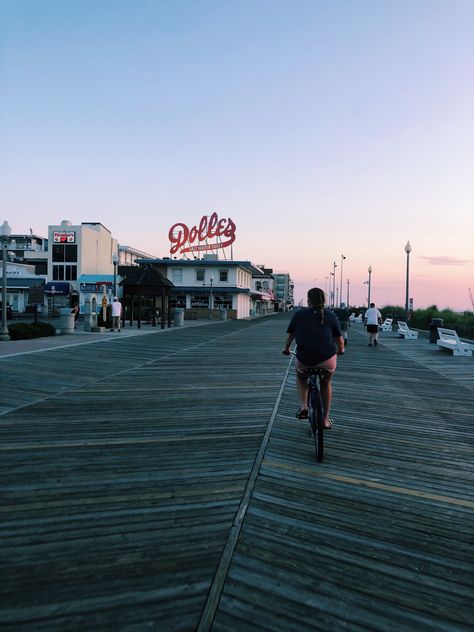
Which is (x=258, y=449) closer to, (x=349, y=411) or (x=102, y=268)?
(x=349, y=411)

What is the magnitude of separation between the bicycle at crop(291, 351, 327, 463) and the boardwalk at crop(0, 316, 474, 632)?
0.19 metres

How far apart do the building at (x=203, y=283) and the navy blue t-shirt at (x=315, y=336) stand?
52828 mm

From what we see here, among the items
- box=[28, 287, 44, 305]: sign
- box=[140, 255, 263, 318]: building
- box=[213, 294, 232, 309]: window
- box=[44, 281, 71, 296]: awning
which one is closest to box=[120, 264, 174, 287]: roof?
box=[28, 287, 44, 305]: sign

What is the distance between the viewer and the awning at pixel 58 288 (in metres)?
55.9

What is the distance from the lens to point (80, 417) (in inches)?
291

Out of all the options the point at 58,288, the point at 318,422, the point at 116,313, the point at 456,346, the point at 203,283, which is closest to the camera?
the point at 318,422

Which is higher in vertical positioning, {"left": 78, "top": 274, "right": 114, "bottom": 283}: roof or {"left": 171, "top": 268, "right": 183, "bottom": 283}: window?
{"left": 171, "top": 268, "right": 183, "bottom": 283}: window

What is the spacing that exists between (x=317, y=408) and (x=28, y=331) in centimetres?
1956

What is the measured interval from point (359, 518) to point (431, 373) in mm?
10612

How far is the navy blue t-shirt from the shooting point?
5.65m

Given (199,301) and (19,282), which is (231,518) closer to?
(199,301)

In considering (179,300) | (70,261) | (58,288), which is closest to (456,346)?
(179,300)

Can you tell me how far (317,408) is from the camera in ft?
17.7

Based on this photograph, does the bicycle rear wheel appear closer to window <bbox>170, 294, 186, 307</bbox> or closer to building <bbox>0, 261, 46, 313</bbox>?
window <bbox>170, 294, 186, 307</bbox>
